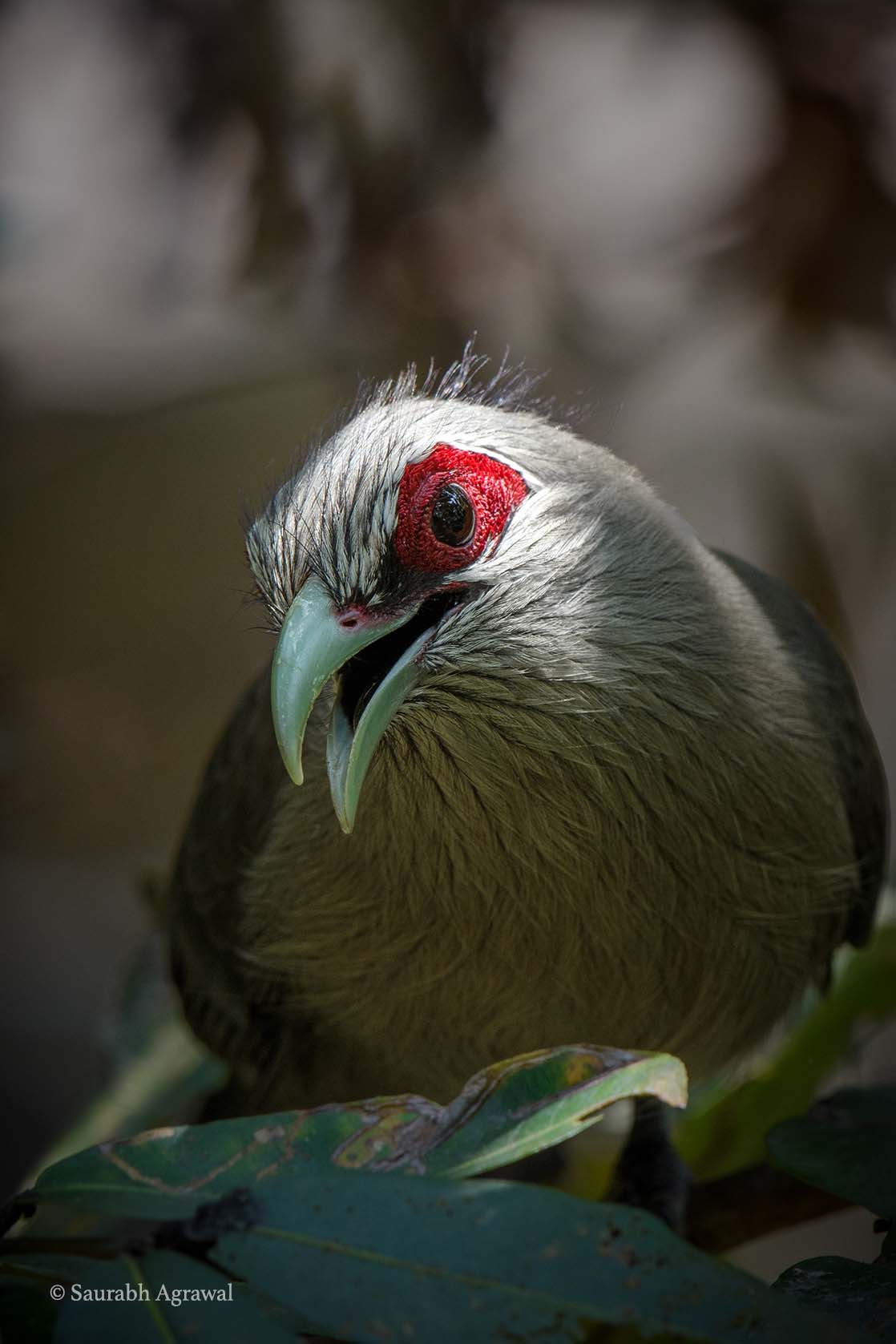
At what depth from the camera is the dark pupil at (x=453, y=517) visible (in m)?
1.87

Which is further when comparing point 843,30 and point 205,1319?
point 843,30

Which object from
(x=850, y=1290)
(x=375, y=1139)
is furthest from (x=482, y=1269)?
(x=850, y=1290)

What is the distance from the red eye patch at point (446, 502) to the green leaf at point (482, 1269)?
35.9 inches

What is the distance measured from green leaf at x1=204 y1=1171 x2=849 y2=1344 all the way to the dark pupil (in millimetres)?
942

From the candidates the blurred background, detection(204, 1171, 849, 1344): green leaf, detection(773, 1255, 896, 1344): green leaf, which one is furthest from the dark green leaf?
the blurred background

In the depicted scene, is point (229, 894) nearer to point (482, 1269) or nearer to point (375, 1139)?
point (375, 1139)

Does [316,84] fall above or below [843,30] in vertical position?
above

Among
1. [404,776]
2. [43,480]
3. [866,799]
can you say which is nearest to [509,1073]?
[404,776]

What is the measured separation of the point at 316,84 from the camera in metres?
3.59

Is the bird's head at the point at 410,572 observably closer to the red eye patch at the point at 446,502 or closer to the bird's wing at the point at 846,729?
the red eye patch at the point at 446,502

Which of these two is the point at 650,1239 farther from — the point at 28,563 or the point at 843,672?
the point at 28,563

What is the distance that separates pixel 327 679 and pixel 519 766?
36 centimetres

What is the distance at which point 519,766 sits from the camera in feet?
6.51

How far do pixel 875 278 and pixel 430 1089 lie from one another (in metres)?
2.34
